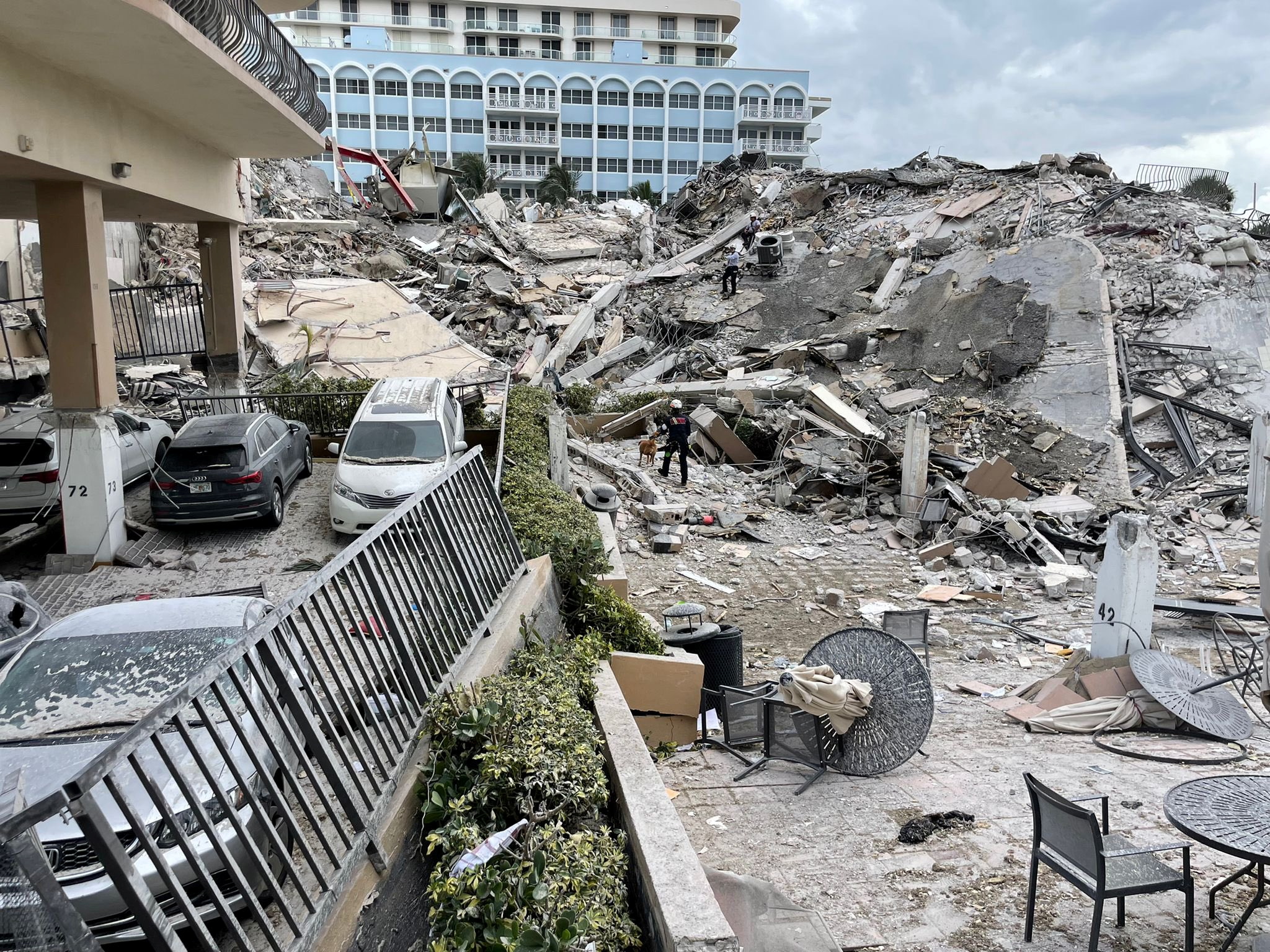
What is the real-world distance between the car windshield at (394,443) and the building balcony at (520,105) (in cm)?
6218

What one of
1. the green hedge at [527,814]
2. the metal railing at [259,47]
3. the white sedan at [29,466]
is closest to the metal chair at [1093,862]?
the green hedge at [527,814]

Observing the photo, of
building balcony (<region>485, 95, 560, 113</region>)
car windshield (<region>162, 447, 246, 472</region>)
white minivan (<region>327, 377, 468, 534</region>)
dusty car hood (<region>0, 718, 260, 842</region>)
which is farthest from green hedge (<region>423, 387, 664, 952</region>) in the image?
building balcony (<region>485, 95, 560, 113</region>)

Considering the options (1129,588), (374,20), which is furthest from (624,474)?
(374,20)

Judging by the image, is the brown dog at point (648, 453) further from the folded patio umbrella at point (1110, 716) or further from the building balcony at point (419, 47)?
the building balcony at point (419, 47)

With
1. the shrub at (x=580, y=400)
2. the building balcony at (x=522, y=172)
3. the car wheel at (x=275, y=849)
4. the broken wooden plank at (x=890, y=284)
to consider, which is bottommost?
the car wheel at (x=275, y=849)

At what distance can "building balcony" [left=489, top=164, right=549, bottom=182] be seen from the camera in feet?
224

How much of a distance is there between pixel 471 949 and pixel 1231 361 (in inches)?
887

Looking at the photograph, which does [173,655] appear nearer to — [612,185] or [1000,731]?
[1000,731]

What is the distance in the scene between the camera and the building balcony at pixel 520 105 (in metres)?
67.5

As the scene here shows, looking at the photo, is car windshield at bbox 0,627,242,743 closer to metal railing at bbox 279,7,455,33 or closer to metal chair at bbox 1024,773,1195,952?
metal chair at bbox 1024,773,1195,952

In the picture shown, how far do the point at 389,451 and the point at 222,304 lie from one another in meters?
6.46

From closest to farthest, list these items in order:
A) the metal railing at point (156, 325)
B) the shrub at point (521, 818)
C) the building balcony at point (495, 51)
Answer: the shrub at point (521, 818), the metal railing at point (156, 325), the building balcony at point (495, 51)

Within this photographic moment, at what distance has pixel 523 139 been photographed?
68.2m

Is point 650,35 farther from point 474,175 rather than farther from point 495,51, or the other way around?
point 474,175
